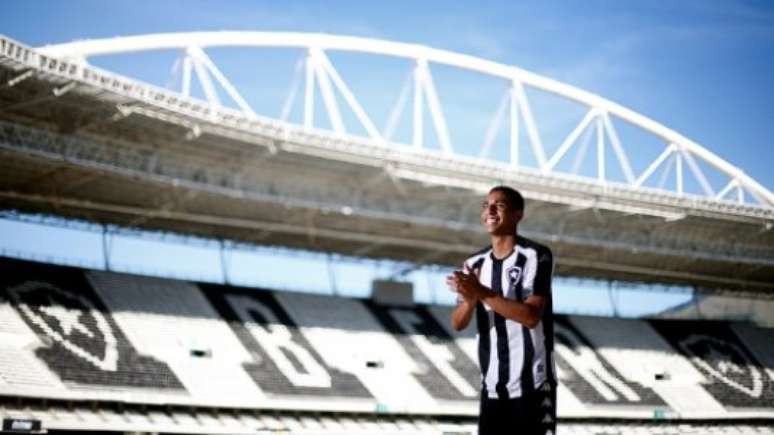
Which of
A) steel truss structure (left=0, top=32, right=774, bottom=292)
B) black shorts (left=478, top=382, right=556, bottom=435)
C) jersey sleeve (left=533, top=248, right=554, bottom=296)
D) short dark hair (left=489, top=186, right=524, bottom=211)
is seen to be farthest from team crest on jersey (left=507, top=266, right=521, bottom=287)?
steel truss structure (left=0, top=32, right=774, bottom=292)

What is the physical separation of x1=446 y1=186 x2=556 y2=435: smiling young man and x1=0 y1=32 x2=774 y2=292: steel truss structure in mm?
23347

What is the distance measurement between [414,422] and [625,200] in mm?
11921

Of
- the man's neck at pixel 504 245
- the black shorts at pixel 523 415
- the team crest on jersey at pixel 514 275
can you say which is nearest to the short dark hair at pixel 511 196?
the man's neck at pixel 504 245

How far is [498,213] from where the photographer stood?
5242 mm

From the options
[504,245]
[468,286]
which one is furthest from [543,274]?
[468,286]

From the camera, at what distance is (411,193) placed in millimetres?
37656

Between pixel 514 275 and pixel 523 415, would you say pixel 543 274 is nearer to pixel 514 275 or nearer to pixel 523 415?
pixel 514 275

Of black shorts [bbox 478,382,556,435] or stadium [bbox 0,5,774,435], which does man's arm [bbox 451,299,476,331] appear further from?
stadium [bbox 0,5,774,435]

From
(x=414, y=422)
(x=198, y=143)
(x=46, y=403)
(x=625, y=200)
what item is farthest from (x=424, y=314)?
(x=46, y=403)

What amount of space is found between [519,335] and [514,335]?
0.10ft

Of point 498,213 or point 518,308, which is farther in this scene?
point 498,213

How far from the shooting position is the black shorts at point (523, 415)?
5172 millimetres

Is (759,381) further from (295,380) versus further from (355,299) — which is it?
(295,380)


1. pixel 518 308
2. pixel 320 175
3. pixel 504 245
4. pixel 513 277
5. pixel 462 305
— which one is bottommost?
pixel 518 308
